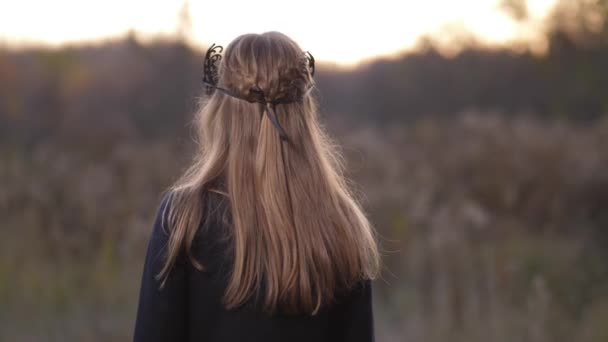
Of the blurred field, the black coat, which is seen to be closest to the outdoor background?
the blurred field

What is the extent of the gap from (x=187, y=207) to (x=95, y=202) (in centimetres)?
684

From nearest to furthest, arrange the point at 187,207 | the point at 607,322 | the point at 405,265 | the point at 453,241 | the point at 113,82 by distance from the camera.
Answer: the point at 187,207 → the point at 607,322 → the point at 405,265 → the point at 453,241 → the point at 113,82

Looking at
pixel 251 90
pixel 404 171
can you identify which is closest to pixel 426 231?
pixel 404 171

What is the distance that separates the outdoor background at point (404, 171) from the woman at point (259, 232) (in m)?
0.77

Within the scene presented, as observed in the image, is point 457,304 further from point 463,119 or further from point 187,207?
point 463,119

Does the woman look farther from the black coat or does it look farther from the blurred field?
the blurred field

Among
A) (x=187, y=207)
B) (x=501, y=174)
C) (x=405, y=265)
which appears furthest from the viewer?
(x=501, y=174)

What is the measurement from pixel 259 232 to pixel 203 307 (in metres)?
0.23

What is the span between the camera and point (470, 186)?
37.7 feet

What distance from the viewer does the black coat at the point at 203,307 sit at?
1860 mm

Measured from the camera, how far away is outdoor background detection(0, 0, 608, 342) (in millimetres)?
6066

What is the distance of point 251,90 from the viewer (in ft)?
6.36

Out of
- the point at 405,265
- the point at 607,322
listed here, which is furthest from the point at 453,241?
the point at 607,322

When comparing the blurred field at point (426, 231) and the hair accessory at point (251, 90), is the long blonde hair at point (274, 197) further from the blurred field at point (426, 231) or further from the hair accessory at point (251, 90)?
the blurred field at point (426, 231)
